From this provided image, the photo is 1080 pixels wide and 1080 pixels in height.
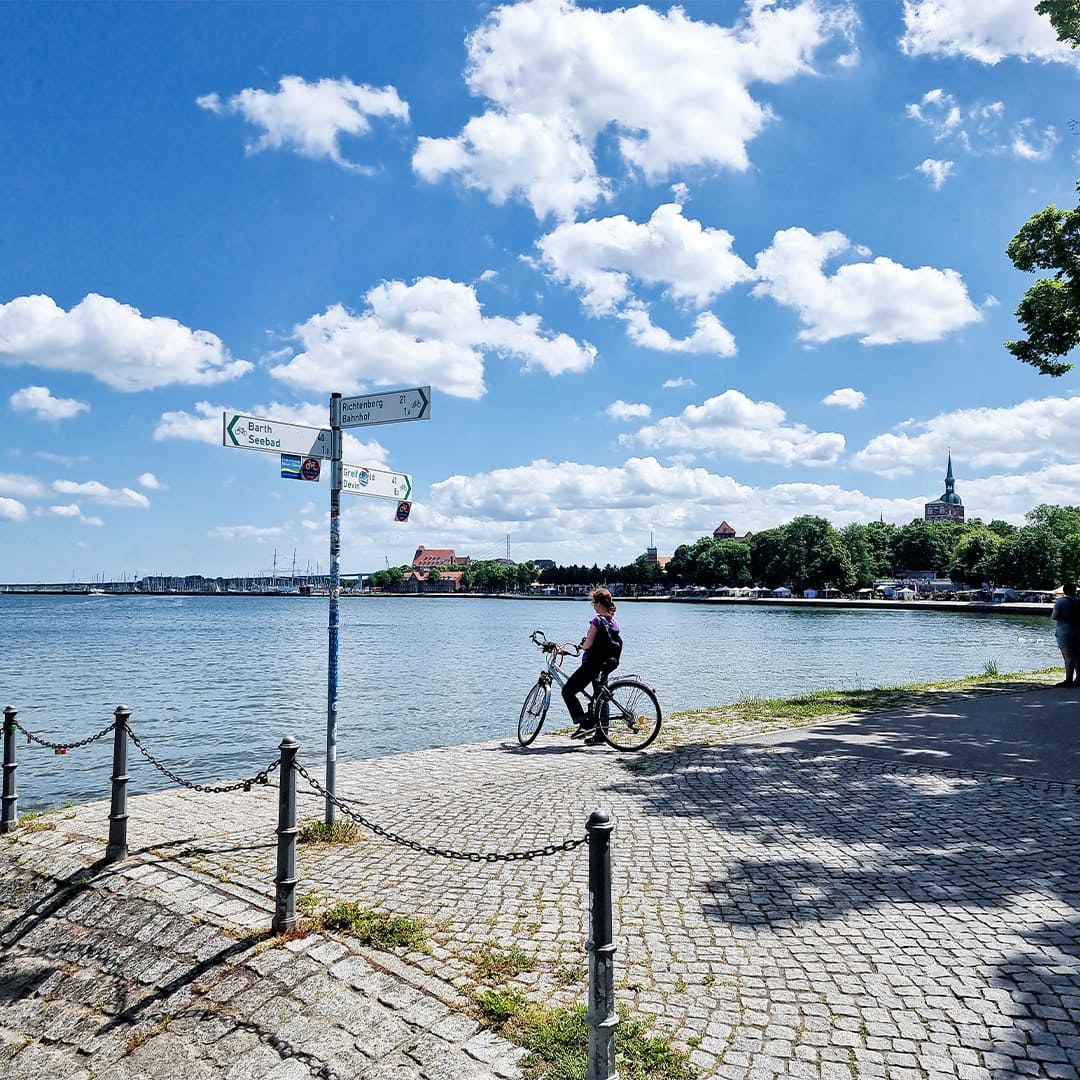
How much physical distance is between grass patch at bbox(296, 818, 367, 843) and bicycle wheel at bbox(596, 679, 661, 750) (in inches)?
185

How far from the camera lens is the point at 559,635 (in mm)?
69062

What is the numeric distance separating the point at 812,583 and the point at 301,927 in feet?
487

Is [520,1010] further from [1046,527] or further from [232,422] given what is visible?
[1046,527]

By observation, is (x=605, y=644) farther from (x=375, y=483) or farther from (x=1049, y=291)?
(x=1049, y=291)

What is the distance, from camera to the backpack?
35.7ft

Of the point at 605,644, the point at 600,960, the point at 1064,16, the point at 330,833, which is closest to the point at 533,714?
the point at 605,644

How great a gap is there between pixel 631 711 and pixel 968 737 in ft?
14.6

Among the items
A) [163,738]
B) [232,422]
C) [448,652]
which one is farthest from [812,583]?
[232,422]

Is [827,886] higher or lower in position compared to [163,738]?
higher

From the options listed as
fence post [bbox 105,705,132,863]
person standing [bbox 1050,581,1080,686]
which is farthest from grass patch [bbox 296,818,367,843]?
person standing [bbox 1050,581,1080,686]

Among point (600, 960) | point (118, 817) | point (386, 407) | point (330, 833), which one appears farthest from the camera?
point (386, 407)

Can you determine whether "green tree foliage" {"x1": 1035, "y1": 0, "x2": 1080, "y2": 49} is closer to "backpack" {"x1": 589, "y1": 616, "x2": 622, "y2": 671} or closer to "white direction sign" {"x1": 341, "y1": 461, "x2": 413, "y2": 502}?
"backpack" {"x1": 589, "y1": 616, "x2": 622, "y2": 671}

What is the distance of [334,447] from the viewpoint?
7.61m

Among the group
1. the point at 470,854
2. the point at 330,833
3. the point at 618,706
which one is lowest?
the point at 330,833
